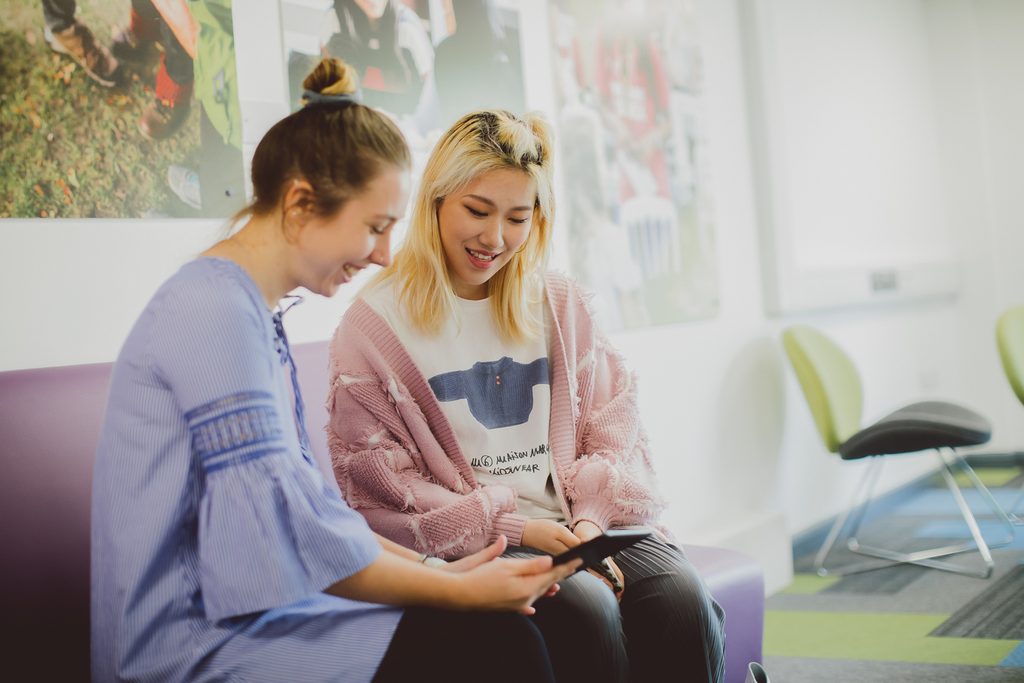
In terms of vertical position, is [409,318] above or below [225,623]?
above

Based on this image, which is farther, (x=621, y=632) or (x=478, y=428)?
(x=478, y=428)

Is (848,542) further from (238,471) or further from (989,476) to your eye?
(238,471)

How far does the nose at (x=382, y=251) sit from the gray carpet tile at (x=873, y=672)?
1.85 m

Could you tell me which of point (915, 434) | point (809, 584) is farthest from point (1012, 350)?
point (809, 584)

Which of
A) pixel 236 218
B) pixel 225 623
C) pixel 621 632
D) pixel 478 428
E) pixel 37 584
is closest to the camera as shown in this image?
pixel 225 623

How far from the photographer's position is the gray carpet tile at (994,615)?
285 centimetres

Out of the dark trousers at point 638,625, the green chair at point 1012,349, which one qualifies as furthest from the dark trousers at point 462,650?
the green chair at point 1012,349

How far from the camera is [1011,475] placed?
533 centimetres

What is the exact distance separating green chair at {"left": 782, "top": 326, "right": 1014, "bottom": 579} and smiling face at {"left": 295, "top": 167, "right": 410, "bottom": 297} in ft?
9.21

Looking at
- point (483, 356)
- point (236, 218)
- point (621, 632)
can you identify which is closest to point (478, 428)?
point (483, 356)

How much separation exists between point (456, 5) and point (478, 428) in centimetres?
137

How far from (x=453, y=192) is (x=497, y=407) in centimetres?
43

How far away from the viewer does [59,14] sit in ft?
6.01

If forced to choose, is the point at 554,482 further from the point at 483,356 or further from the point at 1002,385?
the point at 1002,385
